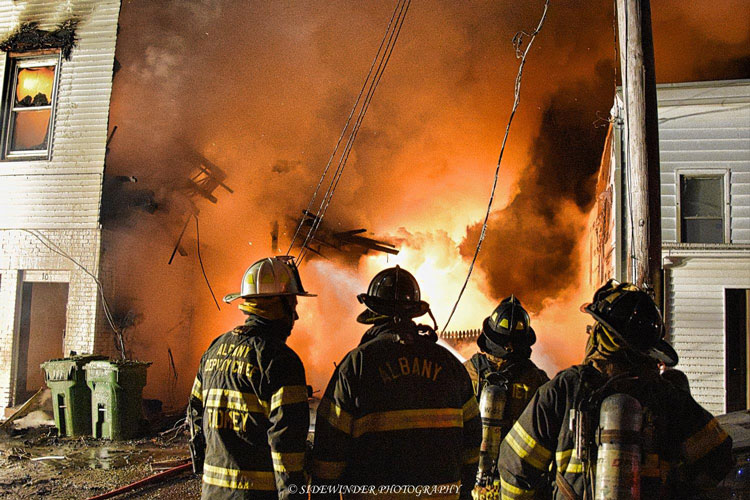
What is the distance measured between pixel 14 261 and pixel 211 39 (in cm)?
704

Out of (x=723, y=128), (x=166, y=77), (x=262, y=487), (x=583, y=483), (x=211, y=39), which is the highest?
(x=211, y=39)

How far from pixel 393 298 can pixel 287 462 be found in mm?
993

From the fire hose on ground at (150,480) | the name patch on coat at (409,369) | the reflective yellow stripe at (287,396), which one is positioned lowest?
the fire hose on ground at (150,480)

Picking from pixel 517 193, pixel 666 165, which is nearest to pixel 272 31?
pixel 517 193

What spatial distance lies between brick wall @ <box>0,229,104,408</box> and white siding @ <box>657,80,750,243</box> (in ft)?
33.8

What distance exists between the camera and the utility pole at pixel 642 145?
421 cm

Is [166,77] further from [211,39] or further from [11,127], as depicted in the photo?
[11,127]

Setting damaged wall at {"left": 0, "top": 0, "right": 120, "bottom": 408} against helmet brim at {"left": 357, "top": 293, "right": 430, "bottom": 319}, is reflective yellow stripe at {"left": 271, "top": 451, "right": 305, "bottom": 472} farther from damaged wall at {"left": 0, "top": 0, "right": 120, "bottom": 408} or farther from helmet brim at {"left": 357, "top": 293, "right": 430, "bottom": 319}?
damaged wall at {"left": 0, "top": 0, "right": 120, "bottom": 408}

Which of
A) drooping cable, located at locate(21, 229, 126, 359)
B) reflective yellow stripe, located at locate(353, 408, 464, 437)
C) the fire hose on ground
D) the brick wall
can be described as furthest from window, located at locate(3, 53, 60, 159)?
reflective yellow stripe, located at locate(353, 408, 464, 437)

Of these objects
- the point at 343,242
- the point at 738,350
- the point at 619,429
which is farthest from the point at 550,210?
the point at 619,429

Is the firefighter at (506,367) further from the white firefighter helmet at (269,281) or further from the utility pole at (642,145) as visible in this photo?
the white firefighter helmet at (269,281)

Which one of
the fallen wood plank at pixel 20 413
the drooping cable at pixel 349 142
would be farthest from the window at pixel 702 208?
the fallen wood plank at pixel 20 413

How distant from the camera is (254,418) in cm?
278

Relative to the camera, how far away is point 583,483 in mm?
2189
